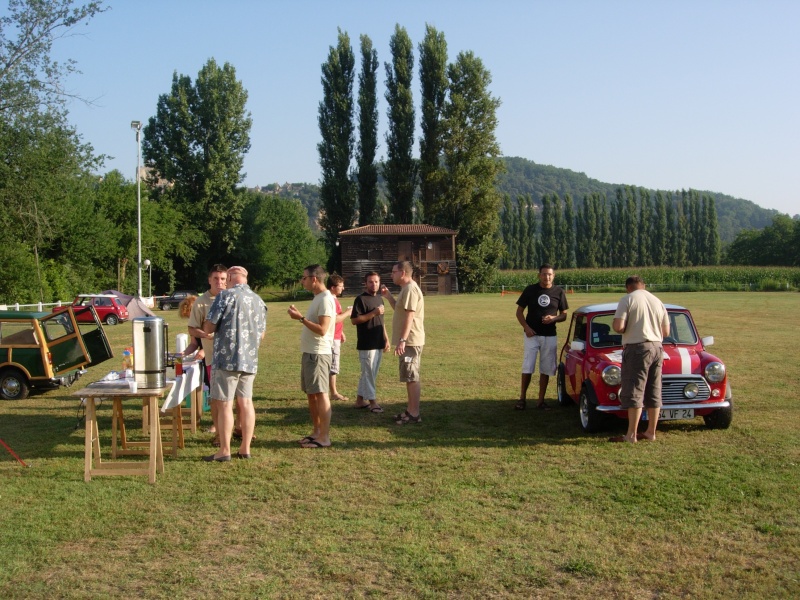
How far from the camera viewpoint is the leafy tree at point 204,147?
195 feet

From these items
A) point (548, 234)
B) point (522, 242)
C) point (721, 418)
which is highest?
point (548, 234)

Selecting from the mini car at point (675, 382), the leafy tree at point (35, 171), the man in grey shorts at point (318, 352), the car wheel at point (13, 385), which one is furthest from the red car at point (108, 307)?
the mini car at point (675, 382)

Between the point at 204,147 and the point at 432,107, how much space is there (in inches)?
748

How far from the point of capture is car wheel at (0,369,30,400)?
11750mm

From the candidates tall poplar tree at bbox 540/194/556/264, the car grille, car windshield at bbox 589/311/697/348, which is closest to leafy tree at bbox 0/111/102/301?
car windshield at bbox 589/311/697/348

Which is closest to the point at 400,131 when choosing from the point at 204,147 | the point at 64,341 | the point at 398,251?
the point at 398,251

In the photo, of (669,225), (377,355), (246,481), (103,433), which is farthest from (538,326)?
(669,225)

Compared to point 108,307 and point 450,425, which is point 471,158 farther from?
point 450,425

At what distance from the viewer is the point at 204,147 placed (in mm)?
60094

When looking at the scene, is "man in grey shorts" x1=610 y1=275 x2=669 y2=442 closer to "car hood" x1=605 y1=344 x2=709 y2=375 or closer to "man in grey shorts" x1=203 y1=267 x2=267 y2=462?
"car hood" x1=605 y1=344 x2=709 y2=375

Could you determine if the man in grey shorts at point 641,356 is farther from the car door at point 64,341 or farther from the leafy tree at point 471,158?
the leafy tree at point 471,158

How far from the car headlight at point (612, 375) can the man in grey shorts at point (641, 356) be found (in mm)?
376

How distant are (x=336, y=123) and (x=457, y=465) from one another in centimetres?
5708

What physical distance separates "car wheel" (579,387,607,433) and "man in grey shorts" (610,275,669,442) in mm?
457
